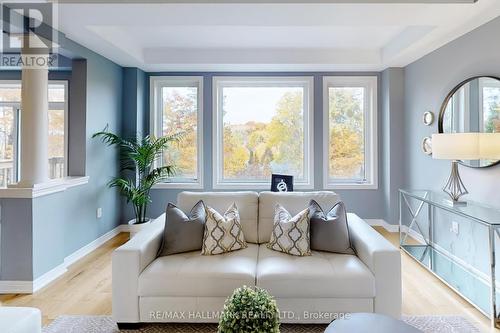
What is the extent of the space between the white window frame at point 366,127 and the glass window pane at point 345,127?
0.21ft

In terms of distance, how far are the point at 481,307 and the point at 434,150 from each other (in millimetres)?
1391

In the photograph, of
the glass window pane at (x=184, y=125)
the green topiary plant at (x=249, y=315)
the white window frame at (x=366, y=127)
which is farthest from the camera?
the glass window pane at (x=184, y=125)

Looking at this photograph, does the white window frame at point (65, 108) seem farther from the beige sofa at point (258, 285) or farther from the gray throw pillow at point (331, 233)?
the gray throw pillow at point (331, 233)

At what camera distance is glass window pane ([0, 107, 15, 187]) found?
4.58m

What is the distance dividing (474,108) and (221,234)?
2765mm

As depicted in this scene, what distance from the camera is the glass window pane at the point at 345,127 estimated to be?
493 cm

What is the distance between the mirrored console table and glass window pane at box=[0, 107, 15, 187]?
5.50 meters

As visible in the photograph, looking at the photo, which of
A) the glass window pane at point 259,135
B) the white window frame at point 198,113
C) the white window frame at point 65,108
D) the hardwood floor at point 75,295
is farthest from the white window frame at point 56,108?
the glass window pane at point 259,135

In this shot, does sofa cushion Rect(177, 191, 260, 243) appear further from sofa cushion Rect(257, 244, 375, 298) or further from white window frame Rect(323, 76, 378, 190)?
white window frame Rect(323, 76, 378, 190)

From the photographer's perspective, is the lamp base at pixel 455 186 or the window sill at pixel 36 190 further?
the lamp base at pixel 455 186

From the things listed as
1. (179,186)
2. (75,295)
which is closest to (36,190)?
(75,295)

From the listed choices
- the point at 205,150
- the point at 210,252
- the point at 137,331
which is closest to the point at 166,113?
the point at 205,150

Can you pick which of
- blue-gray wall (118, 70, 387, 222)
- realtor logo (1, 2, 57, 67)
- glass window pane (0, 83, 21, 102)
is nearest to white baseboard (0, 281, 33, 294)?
realtor logo (1, 2, 57, 67)

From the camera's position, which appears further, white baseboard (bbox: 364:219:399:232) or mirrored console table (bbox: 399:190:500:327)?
white baseboard (bbox: 364:219:399:232)
